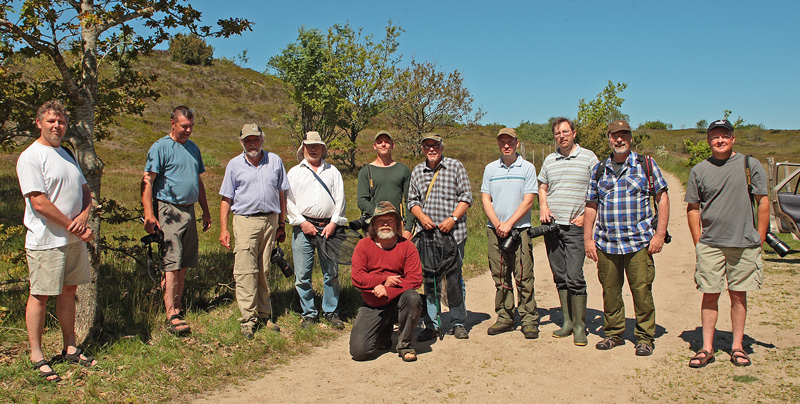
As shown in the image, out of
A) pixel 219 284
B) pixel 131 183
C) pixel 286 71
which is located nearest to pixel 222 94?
pixel 286 71

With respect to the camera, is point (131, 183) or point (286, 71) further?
point (286, 71)

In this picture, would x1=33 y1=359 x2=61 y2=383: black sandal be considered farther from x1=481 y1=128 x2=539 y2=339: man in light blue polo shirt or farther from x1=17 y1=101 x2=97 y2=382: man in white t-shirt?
x1=481 y1=128 x2=539 y2=339: man in light blue polo shirt

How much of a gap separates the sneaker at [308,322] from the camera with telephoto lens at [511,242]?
88.7 inches

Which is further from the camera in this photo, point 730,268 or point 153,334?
point 153,334

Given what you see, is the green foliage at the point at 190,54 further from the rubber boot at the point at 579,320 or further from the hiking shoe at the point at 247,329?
the rubber boot at the point at 579,320

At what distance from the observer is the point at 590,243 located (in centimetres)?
536

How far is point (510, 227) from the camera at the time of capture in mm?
5703

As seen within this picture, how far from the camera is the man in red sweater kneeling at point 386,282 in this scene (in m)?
5.25

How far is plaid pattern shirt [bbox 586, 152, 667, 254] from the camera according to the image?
5172 millimetres

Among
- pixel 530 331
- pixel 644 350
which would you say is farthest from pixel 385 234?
pixel 644 350

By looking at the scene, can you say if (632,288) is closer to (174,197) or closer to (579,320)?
(579,320)

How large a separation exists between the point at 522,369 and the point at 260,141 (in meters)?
3.46

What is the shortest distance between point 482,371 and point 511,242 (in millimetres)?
1465

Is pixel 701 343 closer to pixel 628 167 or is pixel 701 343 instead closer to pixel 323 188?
pixel 628 167
